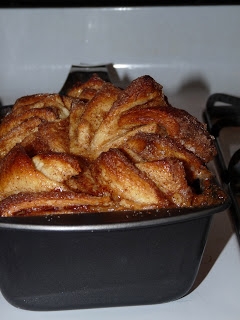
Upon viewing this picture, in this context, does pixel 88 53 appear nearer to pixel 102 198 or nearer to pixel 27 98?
pixel 27 98

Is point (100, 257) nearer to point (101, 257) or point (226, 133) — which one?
point (101, 257)

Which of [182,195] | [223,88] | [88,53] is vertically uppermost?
[182,195]

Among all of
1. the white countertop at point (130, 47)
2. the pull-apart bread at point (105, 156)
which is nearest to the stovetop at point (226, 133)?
the white countertop at point (130, 47)

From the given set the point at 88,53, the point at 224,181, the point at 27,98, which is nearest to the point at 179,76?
the point at 88,53

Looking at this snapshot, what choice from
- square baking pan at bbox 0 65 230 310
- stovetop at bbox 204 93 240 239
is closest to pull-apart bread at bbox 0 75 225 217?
square baking pan at bbox 0 65 230 310

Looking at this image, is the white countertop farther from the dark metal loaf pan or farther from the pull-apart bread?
the dark metal loaf pan
